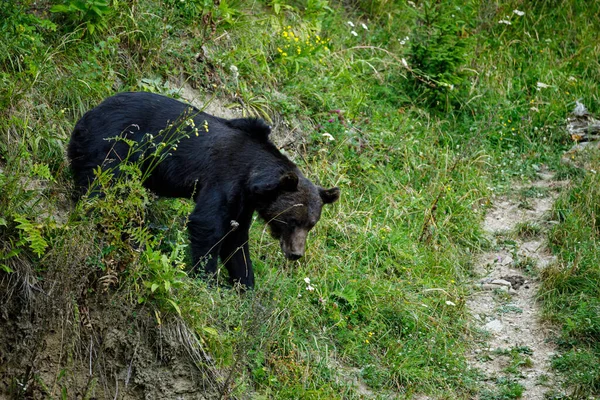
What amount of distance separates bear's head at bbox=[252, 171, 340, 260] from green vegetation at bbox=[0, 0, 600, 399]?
15.6 inches

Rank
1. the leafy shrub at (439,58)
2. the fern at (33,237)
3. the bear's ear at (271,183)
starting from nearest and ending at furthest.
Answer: the fern at (33,237)
the bear's ear at (271,183)
the leafy shrub at (439,58)

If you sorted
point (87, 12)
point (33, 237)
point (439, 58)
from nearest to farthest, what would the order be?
point (33, 237)
point (87, 12)
point (439, 58)

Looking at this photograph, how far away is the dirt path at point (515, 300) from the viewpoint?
7.07 metres

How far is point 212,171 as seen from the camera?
→ 6.59 meters

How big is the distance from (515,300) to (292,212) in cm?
314

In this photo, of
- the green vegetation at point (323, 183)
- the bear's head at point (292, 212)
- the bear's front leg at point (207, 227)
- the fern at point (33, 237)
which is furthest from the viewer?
the bear's head at point (292, 212)

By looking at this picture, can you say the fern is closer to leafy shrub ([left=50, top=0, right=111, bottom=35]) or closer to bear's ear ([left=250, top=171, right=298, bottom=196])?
bear's ear ([left=250, top=171, right=298, bottom=196])

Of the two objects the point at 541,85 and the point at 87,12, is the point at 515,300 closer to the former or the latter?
the point at 541,85

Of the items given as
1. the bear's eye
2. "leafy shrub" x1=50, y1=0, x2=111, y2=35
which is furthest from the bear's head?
"leafy shrub" x1=50, y1=0, x2=111, y2=35

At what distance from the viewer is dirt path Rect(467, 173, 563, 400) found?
7.07 m

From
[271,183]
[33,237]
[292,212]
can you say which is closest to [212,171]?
[271,183]

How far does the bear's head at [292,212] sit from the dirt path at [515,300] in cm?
217

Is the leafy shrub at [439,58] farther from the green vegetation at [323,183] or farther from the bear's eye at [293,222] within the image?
the bear's eye at [293,222]

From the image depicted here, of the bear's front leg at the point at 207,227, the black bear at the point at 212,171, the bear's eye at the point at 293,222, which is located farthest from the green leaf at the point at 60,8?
the bear's eye at the point at 293,222
